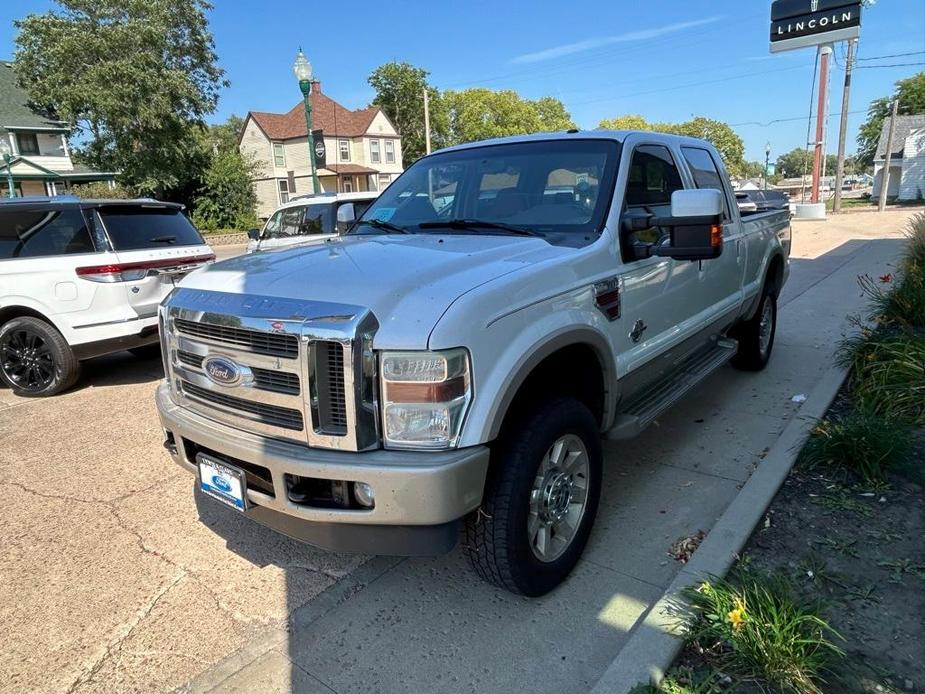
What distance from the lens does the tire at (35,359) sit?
579 centimetres

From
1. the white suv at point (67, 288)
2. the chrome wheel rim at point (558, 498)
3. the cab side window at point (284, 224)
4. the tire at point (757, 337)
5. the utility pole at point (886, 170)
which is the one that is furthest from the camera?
the utility pole at point (886, 170)

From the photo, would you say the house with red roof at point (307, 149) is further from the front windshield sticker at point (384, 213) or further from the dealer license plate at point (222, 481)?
the dealer license plate at point (222, 481)

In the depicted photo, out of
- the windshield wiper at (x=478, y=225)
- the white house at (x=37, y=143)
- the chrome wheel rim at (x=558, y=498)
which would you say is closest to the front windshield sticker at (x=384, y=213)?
the windshield wiper at (x=478, y=225)

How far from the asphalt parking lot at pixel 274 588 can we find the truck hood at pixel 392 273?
1310 millimetres

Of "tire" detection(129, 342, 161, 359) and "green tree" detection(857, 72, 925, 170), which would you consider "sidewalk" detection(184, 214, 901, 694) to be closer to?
"tire" detection(129, 342, 161, 359)

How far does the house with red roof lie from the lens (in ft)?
146

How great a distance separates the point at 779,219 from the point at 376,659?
18.2ft

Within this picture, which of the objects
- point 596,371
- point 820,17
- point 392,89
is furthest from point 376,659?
point 392,89

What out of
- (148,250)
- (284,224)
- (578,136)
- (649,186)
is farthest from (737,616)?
(284,224)

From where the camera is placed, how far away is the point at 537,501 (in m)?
2.73

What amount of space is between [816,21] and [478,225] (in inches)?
1159

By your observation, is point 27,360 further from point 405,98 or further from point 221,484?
point 405,98

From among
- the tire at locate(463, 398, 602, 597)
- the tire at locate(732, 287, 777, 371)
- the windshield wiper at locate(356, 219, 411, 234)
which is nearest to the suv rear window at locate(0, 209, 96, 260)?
the windshield wiper at locate(356, 219, 411, 234)

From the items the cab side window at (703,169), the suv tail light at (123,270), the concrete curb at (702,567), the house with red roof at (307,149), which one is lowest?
the concrete curb at (702,567)
